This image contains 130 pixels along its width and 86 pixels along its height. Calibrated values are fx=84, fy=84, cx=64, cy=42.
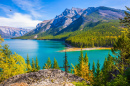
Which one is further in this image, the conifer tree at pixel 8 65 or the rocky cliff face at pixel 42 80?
the conifer tree at pixel 8 65

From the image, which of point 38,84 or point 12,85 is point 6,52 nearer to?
point 12,85

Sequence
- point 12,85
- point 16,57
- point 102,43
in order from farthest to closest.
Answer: point 102,43, point 16,57, point 12,85

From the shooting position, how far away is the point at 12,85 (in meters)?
15.2

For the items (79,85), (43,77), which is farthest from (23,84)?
(79,85)

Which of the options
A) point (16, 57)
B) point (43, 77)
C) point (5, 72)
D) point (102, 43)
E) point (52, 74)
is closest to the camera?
point (43, 77)

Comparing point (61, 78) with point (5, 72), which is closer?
point (61, 78)

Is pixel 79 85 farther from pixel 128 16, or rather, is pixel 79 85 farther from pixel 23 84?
pixel 128 16

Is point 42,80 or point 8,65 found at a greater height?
point 8,65

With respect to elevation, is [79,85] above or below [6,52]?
below

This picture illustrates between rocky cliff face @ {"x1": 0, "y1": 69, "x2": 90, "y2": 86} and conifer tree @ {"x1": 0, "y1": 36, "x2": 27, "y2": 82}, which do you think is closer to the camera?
rocky cliff face @ {"x1": 0, "y1": 69, "x2": 90, "y2": 86}

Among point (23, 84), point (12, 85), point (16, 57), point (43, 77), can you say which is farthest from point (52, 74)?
point (16, 57)

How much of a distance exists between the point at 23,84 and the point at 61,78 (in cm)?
762

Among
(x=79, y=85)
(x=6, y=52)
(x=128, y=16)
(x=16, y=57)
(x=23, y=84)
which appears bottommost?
(x=79, y=85)

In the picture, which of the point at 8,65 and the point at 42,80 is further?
the point at 8,65
